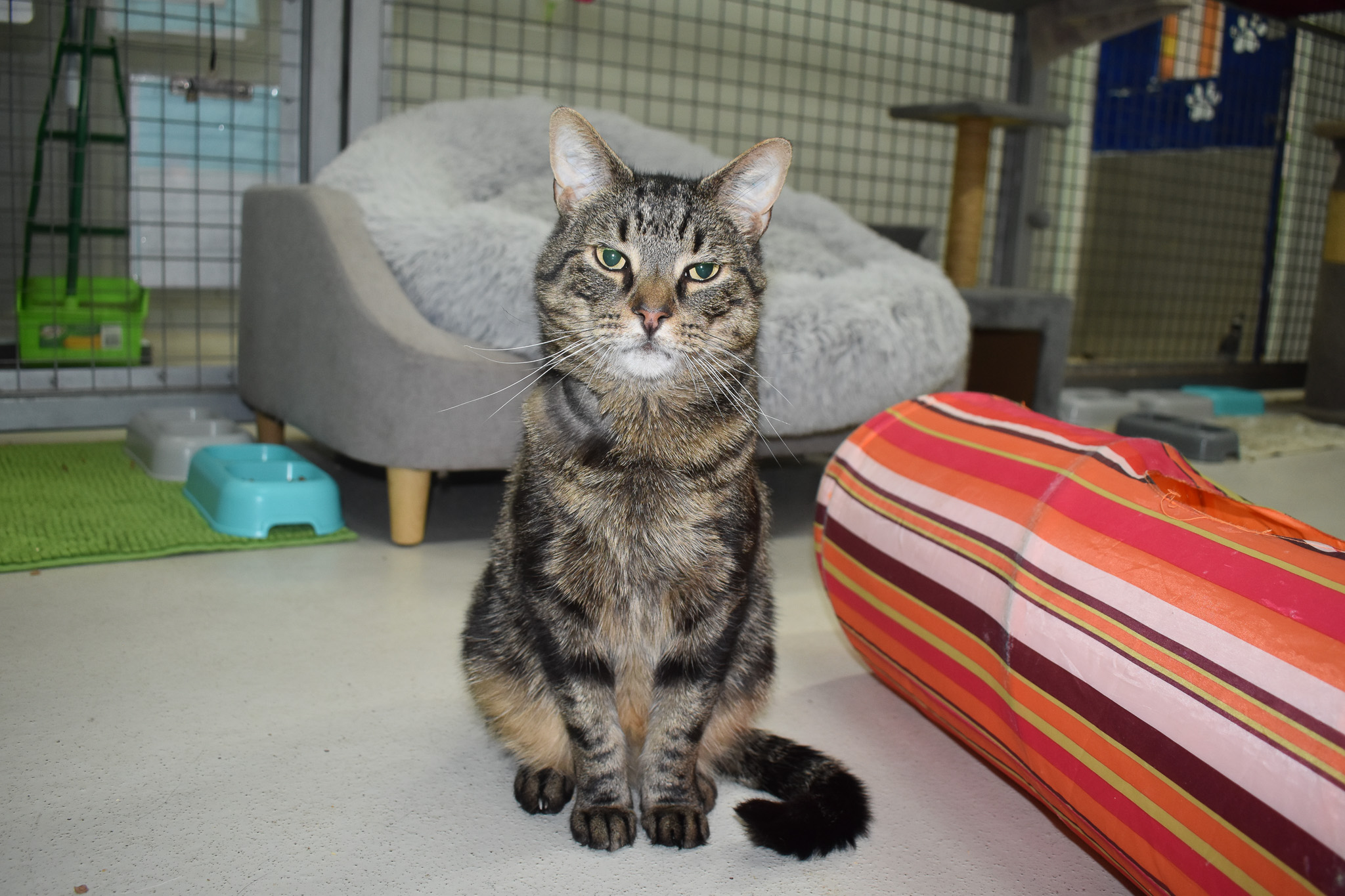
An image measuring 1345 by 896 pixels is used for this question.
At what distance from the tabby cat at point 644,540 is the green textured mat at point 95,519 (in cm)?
98

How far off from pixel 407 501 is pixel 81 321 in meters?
1.63

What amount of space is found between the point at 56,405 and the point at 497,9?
2.29m

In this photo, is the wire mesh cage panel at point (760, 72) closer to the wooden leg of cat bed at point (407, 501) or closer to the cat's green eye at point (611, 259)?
the wooden leg of cat bed at point (407, 501)

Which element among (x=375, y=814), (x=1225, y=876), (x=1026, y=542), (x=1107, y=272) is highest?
(x=1107, y=272)

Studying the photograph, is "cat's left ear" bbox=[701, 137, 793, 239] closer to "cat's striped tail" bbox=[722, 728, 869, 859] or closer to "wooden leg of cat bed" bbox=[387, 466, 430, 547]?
"cat's striped tail" bbox=[722, 728, 869, 859]

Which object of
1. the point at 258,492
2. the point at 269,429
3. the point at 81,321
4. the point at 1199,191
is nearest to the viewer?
the point at 258,492

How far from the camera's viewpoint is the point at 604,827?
1.05 m

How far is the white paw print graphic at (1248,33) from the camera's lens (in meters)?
4.85

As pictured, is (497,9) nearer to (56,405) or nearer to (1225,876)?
(56,405)

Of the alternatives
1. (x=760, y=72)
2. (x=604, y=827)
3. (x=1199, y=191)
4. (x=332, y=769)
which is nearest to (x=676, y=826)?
(x=604, y=827)

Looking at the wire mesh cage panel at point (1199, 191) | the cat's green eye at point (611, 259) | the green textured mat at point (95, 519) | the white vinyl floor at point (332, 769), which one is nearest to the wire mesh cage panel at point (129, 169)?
the green textured mat at point (95, 519)

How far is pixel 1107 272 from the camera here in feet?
17.7

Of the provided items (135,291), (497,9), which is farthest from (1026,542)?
(497,9)

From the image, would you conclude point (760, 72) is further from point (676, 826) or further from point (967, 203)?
point (676, 826)
